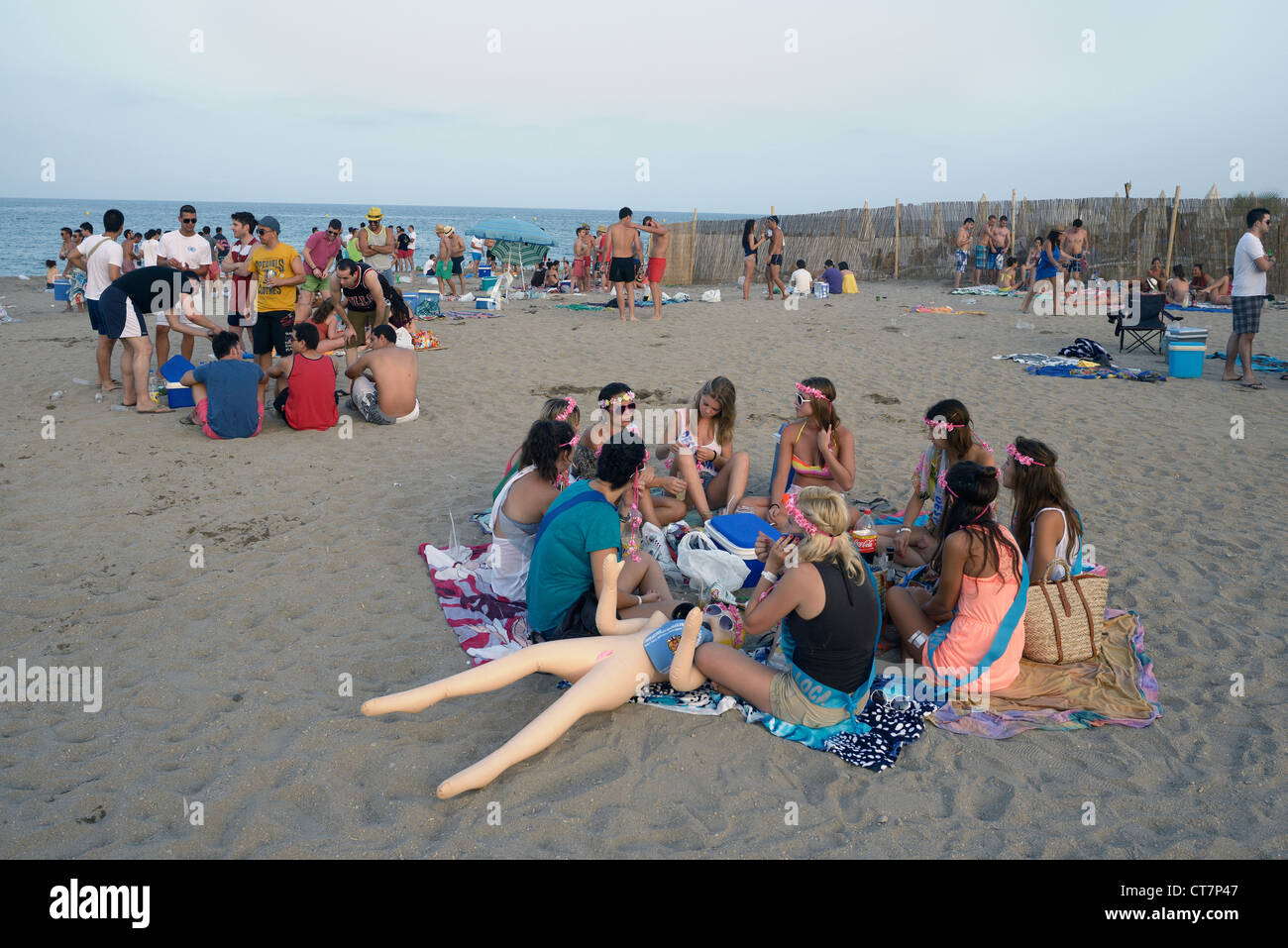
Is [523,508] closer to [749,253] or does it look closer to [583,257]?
[749,253]

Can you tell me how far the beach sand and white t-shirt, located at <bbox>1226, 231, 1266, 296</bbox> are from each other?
128cm

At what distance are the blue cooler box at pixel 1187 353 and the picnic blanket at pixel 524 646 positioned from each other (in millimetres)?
7906

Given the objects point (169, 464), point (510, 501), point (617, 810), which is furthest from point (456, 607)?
point (169, 464)

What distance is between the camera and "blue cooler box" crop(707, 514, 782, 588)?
4359mm

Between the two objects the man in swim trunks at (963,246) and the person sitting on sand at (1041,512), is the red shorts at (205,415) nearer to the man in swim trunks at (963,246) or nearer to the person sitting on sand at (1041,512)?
the person sitting on sand at (1041,512)

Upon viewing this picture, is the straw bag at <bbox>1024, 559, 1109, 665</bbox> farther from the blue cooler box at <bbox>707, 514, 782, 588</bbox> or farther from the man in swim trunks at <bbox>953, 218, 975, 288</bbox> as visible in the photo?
the man in swim trunks at <bbox>953, 218, 975, 288</bbox>

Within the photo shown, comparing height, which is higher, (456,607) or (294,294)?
(294,294)

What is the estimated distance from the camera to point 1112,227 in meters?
17.0

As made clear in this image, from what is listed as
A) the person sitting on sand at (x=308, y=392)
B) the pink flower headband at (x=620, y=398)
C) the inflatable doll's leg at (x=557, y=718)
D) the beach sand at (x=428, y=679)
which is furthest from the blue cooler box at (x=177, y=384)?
the inflatable doll's leg at (x=557, y=718)

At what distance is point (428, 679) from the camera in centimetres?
365

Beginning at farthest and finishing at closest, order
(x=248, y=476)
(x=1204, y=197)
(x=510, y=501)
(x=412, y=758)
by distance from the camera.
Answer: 1. (x=1204, y=197)
2. (x=248, y=476)
3. (x=510, y=501)
4. (x=412, y=758)

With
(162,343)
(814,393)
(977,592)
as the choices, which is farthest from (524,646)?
(162,343)
